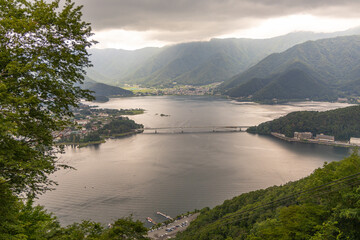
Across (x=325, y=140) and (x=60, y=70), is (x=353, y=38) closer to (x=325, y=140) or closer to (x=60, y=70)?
(x=325, y=140)

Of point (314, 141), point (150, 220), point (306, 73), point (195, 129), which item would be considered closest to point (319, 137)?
point (314, 141)

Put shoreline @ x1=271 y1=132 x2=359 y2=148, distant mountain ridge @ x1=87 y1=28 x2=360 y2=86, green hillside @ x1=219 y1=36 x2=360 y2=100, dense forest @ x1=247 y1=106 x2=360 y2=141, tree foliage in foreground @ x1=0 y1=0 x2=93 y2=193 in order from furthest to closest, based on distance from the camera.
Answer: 1. distant mountain ridge @ x1=87 y1=28 x2=360 y2=86
2. green hillside @ x1=219 y1=36 x2=360 y2=100
3. dense forest @ x1=247 y1=106 x2=360 y2=141
4. shoreline @ x1=271 y1=132 x2=359 y2=148
5. tree foliage in foreground @ x1=0 y1=0 x2=93 y2=193

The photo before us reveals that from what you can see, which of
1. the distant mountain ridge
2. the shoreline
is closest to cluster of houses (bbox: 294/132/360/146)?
the shoreline

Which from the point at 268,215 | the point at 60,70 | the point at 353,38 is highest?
the point at 353,38

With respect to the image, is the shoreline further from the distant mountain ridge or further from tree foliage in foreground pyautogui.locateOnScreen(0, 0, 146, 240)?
the distant mountain ridge

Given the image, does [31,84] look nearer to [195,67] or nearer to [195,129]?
[195,129]

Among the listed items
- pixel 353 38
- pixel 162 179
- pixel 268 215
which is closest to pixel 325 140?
pixel 162 179
